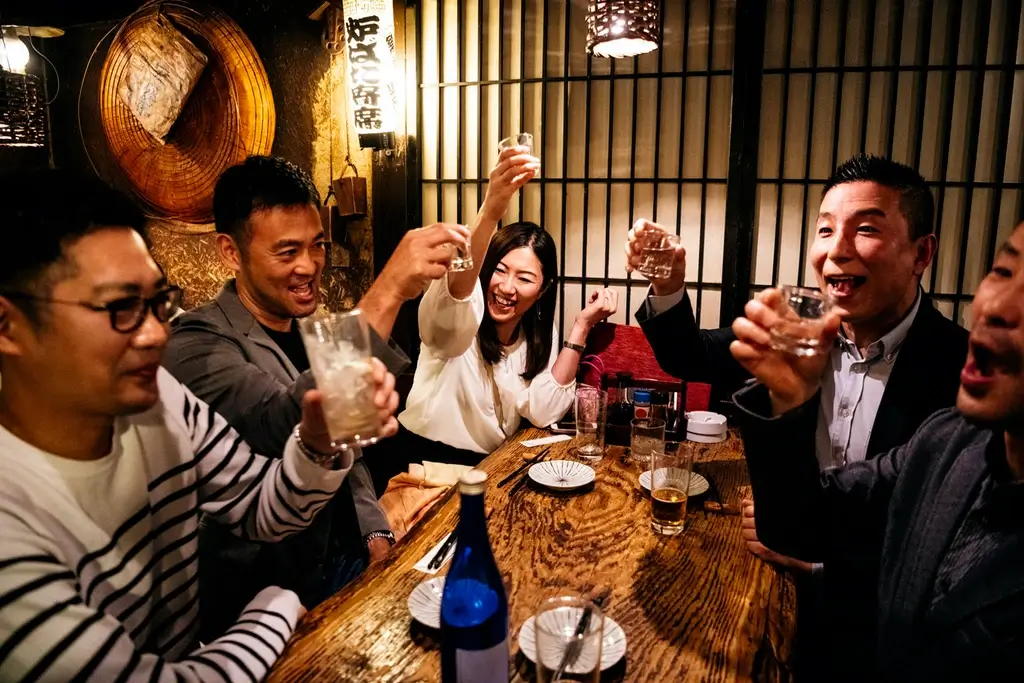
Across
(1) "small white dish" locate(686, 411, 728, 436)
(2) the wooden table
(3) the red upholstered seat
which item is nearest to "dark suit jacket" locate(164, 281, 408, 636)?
(2) the wooden table

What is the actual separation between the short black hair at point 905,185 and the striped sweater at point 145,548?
2013 millimetres

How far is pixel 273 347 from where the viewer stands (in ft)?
7.03

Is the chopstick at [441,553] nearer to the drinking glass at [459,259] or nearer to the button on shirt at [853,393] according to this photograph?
the drinking glass at [459,259]

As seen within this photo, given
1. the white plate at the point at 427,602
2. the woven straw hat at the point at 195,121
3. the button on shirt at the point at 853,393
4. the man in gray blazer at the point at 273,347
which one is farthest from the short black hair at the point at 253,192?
the woven straw hat at the point at 195,121

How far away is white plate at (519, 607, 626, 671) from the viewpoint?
126 cm

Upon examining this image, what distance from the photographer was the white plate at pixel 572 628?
1.26m

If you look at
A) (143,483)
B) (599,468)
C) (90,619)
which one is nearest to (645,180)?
(599,468)

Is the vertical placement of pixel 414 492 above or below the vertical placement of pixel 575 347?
below

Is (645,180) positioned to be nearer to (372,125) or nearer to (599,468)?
(372,125)

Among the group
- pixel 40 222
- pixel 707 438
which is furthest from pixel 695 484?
pixel 40 222

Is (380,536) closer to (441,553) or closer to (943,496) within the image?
(441,553)

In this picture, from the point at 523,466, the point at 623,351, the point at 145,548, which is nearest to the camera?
the point at 145,548

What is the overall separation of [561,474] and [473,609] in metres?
1.09

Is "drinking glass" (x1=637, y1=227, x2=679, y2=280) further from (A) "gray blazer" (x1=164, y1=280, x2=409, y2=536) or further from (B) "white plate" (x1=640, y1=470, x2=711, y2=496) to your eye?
(A) "gray blazer" (x1=164, y1=280, x2=409, y2=536)
